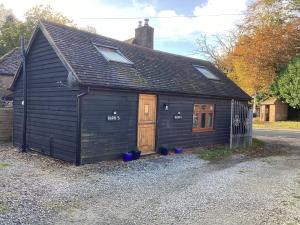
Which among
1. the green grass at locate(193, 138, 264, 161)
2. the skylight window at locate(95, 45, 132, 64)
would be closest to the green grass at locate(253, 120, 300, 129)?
the green grass at locate(193, 138, 264, 161)

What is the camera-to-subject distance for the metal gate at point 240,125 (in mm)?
16219

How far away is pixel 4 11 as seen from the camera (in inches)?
1987

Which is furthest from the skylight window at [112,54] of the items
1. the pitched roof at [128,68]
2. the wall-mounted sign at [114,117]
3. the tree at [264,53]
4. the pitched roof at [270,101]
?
the pitched roof at [270,101]

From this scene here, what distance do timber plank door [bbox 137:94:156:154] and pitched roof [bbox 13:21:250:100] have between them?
541 millimetres

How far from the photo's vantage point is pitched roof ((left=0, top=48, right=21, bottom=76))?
20.5 meters

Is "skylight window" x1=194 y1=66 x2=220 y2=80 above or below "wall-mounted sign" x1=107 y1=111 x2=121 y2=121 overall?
above

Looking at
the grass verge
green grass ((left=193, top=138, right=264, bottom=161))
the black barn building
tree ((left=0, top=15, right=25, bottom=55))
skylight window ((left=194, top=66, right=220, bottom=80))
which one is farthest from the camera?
tree ((left=0, top=15, right=25, bottom=55))

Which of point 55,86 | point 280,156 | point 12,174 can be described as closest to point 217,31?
point 280,156

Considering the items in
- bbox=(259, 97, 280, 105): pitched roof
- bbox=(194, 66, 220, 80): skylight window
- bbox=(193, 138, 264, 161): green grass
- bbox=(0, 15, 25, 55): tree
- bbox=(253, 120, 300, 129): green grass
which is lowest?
bbox=(193, 138, 264, 161): green grass

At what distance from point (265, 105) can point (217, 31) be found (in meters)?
13.3

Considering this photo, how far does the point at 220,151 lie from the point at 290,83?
2012cm

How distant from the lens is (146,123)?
1258 cm

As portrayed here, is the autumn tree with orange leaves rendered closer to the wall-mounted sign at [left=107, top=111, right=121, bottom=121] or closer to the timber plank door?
the timber plank door

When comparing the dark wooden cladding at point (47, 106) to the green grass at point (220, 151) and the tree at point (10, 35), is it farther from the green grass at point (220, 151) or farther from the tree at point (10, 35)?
the tree at point (10, 35)
